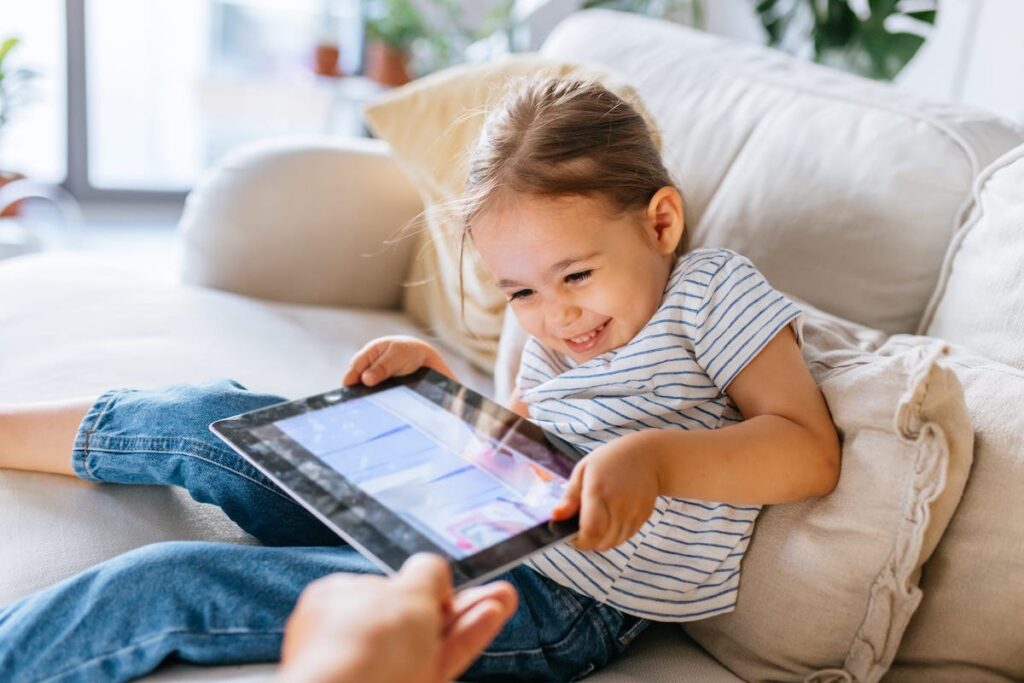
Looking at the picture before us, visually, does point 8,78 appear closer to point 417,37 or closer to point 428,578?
point 417,37

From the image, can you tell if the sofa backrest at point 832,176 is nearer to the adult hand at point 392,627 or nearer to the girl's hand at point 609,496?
the girl's hand at point 609,496

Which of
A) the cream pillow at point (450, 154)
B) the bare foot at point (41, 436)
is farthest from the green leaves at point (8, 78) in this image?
the bare foot at point (41, 436)

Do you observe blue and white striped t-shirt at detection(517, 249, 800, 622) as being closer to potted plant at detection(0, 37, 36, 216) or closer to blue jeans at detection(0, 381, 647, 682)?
blue jeans at detection(0, 381, 647, 682)

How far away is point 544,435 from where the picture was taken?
0.84 m

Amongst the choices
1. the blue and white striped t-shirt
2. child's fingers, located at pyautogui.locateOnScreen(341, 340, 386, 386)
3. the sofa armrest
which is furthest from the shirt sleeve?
the sofa armrest

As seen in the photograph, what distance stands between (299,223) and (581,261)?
2.73ft

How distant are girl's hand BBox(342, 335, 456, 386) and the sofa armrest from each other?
2.07 ft

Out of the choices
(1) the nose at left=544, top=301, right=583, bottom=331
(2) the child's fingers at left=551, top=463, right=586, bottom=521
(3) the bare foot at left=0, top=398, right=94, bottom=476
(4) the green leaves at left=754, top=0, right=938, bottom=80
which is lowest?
(3) the bare foot at left=0, top=398, right=94, bottom=476

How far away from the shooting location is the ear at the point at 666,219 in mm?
956

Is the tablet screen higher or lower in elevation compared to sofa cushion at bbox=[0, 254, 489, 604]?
higher

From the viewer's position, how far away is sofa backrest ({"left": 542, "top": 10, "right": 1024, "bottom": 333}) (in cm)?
108

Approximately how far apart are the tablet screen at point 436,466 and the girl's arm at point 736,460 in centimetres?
5

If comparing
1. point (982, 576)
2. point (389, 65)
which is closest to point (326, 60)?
point (389, 65)

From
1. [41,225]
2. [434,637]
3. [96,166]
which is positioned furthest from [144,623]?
[96,166]
